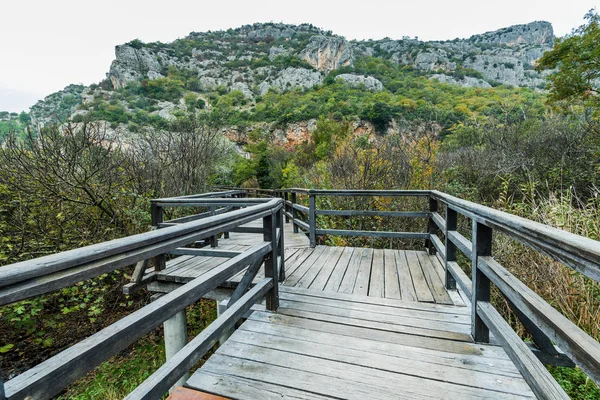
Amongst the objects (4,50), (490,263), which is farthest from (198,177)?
(4,50)

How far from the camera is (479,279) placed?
183 cm

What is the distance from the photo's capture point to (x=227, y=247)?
16.4ft

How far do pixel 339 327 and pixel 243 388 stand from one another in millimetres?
892

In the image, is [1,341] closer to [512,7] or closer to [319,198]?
[319,198]

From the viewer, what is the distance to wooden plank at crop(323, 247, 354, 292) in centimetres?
291

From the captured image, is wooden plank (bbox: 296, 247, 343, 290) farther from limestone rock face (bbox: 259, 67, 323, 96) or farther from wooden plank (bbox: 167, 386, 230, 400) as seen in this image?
limestone rock face (bbox: 259, 67, 323, 96)

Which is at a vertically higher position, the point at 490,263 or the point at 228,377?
the point at 490,263

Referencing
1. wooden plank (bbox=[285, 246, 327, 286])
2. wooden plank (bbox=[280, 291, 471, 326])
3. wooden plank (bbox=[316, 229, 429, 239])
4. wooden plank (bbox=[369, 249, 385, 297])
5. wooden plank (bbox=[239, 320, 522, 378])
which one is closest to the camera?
wooden plank (bbox=[239, 320, 522, 378])

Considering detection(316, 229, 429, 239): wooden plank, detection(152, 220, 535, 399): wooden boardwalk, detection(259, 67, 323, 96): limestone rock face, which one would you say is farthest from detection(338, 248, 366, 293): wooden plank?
detection(259, 67, 323, 96): limestone rock face

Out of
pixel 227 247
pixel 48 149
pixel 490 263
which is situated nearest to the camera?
pixel 490 263

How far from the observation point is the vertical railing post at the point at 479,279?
5.88 ft

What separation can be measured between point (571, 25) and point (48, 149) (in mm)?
13998

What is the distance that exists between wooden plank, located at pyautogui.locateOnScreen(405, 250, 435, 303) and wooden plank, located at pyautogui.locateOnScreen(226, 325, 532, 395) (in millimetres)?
935

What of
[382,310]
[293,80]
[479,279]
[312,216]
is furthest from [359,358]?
Result: [293,80]
